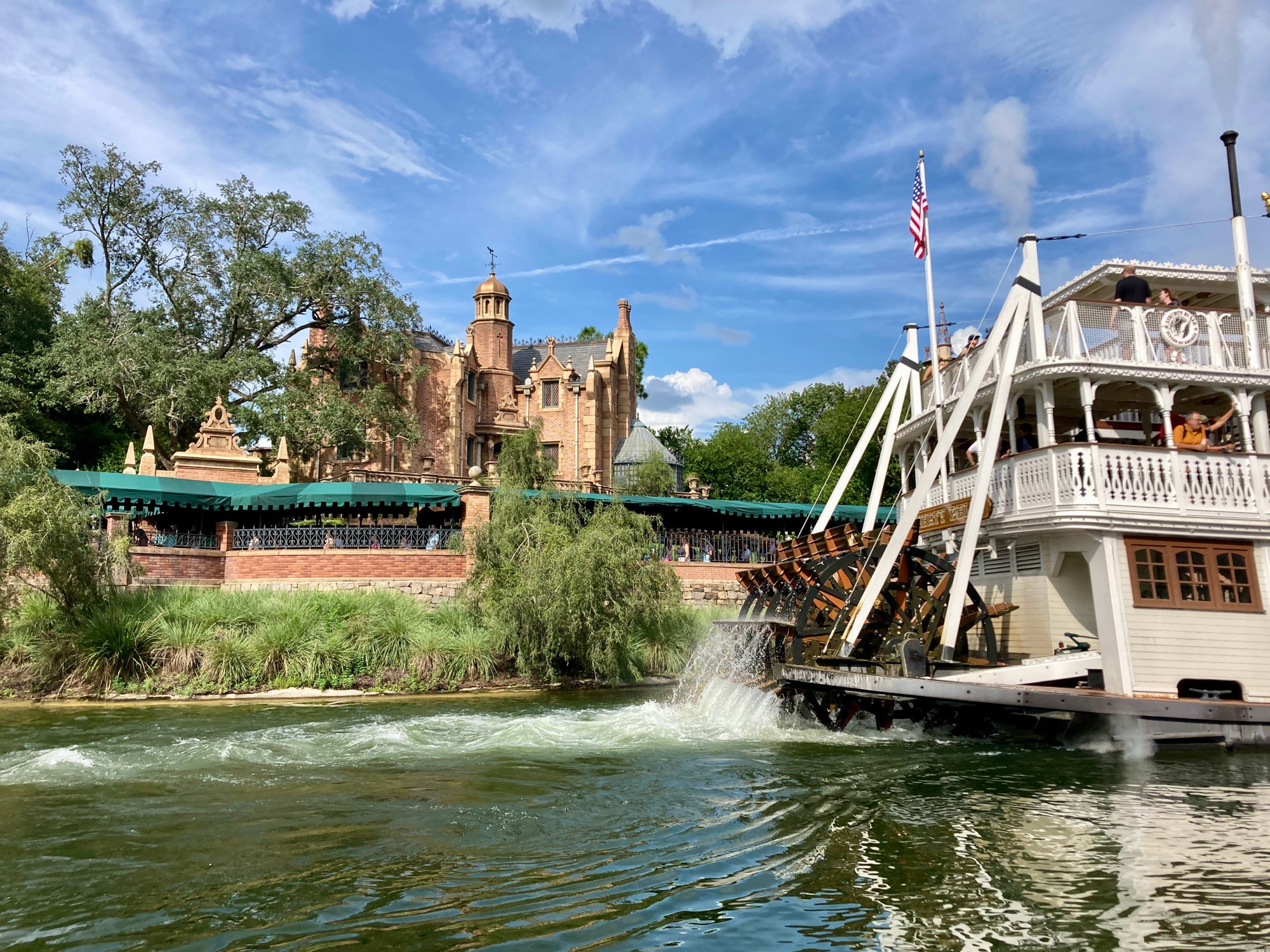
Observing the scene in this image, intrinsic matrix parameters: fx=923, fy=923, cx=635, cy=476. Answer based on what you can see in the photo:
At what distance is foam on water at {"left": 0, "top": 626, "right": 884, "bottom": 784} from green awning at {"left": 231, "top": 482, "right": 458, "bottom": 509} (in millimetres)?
11778

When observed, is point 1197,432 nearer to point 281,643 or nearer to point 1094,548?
point 1094,548

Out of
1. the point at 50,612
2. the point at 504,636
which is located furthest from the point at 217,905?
the point at 50,612

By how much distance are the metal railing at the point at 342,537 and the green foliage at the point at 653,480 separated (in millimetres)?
16535

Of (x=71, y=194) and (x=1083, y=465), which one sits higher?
(x=71, y=194)

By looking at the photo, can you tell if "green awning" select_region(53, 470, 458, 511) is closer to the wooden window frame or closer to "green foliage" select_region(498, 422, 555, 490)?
"green foliage" select_region(498, 422, 555, 490)

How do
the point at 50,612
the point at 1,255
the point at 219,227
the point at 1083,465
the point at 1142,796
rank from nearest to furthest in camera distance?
1. the point at 1142,796
2. the point at 1083,465
3. the point at 50,612
4. the point at 1,255
5. the point at 219,227

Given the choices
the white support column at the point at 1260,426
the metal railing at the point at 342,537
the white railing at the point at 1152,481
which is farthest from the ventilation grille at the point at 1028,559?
the metal railing at the point at 342,537

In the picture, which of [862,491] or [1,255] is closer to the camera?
[1,255]

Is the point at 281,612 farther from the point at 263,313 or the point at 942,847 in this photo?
the point at 263,313

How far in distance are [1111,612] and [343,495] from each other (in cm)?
2211

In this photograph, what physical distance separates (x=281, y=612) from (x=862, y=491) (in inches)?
1145

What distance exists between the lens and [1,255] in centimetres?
3691

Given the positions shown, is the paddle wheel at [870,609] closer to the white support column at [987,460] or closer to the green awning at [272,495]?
the white support column at [987,460]

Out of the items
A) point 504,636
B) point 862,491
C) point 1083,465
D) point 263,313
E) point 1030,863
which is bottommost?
point 1030,863
